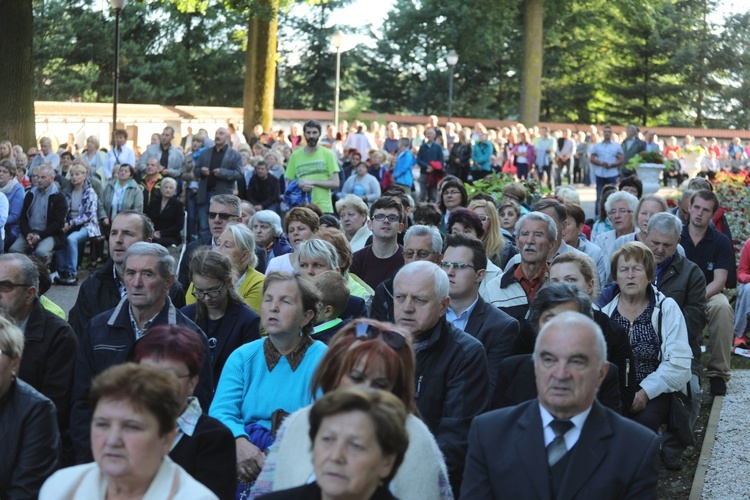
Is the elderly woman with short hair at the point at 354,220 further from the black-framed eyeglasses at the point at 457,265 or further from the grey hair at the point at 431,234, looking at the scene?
the black-framed eyeglasses at the point at 457,265

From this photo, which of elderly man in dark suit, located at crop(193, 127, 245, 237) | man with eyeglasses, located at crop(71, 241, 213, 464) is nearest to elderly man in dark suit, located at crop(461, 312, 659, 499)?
man with eyeglasses, located at crop(71, 241, 213, 464)

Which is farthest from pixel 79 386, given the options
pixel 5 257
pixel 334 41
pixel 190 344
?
pixel 334 41

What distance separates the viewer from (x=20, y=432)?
5266 mm

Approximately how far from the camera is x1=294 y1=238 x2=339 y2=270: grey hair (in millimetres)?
8352

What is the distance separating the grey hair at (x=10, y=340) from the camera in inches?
207

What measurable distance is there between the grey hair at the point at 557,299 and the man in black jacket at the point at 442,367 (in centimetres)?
50

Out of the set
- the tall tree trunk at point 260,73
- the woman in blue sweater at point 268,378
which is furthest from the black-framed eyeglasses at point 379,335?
the tall tree trunk at point 260,73

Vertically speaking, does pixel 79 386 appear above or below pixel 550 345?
below

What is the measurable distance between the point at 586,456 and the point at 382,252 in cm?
580

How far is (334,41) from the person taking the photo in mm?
34438

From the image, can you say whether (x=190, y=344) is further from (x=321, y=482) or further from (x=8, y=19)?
(x=8, y=19)

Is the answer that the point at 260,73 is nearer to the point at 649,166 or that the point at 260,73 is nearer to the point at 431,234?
the point at 649,166

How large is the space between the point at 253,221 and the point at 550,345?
6862 millimetres

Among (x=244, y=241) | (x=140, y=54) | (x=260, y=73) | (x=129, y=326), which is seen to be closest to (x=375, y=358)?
(x=129, y=326)
